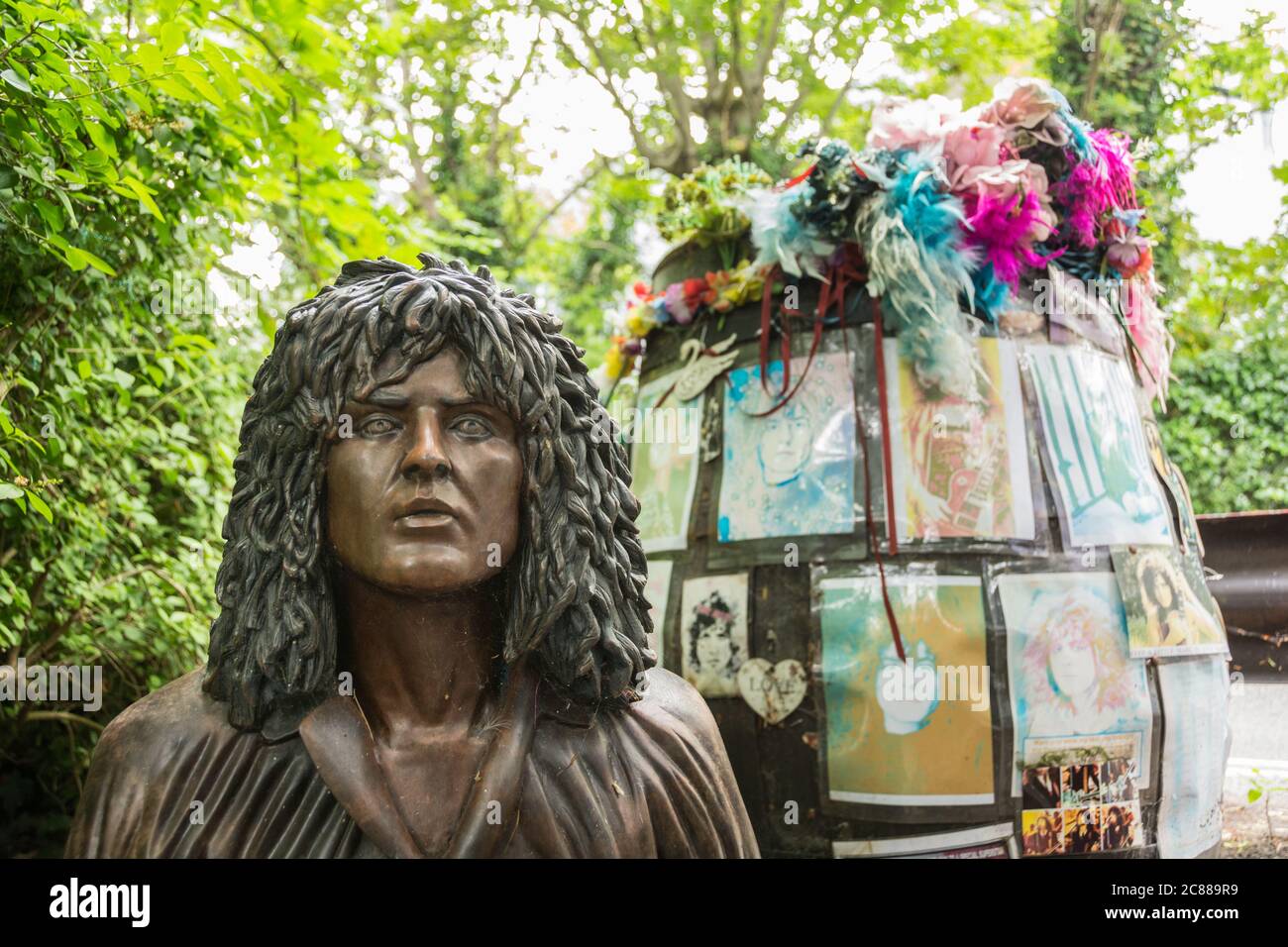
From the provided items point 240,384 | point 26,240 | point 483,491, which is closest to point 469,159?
point 240,384

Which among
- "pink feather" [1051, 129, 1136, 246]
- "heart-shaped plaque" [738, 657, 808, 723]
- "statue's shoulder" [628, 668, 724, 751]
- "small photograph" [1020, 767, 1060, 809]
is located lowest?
"small photograph" [1020, 767, 1060, 809]

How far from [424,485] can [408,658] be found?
1.11 feet

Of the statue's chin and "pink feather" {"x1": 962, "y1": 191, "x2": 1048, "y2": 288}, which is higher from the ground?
"pink feather" {"x1": 962, "y1": 191, "x2": 1048, "y2": 288}

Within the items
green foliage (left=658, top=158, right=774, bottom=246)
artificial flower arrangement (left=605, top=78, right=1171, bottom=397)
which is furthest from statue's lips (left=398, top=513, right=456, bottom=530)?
green foliage (left=658, top=158, right=774, bottom=246)

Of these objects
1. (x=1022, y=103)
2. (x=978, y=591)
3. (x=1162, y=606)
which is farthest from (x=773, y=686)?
(x=1022, y=103)

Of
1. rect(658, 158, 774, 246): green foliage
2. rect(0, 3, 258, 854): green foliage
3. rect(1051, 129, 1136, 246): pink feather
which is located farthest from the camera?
rect(658, 158, 774, 246): green foliage

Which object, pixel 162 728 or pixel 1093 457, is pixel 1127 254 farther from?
pixel 162 728

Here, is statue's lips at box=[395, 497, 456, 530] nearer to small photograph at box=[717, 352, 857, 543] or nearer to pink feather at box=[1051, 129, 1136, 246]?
small photograph at box=[717, 352, 857, 543]

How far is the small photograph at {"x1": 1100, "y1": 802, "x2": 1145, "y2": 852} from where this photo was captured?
3.00 metres

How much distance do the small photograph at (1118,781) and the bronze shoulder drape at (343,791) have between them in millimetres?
1640

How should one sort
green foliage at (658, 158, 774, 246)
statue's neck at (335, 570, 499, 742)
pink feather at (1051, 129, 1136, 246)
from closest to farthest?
statue's neck at (335, 570, 499, 742)
pink feather at (1051, 129, 1136, 246)
green foliage at (658, 158, 774, 246)

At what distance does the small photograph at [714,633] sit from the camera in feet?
10.5
